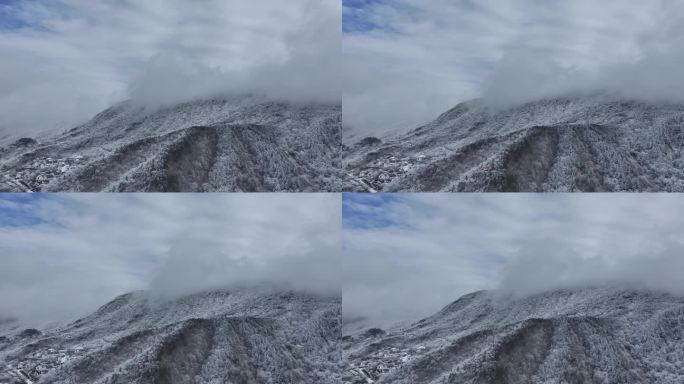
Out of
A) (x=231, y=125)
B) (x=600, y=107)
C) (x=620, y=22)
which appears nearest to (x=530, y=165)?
(x=600, y=107)

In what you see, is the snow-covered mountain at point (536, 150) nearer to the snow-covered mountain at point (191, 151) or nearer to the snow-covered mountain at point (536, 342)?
the snow-covered mountain at point (191, 151)

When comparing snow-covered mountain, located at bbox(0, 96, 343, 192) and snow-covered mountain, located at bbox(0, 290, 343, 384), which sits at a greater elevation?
snow-covered mountain, located at bbox(0, 96, 343, 192)

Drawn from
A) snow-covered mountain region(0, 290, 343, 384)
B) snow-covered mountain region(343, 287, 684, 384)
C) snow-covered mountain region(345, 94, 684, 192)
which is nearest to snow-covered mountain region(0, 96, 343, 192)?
snow-covered mountain region(345, 94, 684, 192)

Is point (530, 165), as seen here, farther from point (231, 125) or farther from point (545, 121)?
point (231, 125)

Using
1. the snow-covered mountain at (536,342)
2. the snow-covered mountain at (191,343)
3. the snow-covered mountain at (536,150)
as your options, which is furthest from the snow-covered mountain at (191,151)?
the snow-covered mountain at (536,342)

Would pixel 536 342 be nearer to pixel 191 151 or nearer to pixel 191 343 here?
pixel 191 343

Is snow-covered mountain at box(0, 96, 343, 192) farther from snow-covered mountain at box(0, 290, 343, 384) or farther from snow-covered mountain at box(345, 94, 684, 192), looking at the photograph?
snow-covered mountain at box(0, 290, 343, 384)
